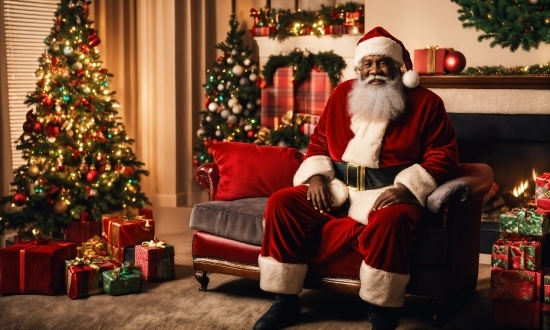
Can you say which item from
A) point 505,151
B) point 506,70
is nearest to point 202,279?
point 505,151

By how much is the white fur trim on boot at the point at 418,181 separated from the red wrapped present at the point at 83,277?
1725 millimetres

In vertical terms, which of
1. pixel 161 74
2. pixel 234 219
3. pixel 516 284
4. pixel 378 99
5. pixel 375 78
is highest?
pixel 161 74

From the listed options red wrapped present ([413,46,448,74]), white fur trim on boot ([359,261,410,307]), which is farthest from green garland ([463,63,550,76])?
white fur trim on boot ([359,261,410,307])

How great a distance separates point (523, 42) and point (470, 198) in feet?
6.20

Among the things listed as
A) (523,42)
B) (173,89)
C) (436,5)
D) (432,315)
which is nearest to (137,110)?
(173,89)

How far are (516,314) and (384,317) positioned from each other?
661 mm

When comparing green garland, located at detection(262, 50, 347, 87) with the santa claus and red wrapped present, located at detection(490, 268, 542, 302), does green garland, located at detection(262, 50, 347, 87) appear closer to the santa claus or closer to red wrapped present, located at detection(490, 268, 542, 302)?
the santa claus

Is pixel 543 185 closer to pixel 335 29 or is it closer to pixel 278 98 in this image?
pixel 335 29

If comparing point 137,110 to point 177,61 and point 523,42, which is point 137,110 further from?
point 523,42

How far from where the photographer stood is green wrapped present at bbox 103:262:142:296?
391cm

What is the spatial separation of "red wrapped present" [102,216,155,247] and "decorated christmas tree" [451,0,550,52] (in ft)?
8.60

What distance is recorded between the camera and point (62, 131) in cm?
526

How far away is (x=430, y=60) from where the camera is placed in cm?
500

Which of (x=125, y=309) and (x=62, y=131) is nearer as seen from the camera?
(x=125, y=309)
